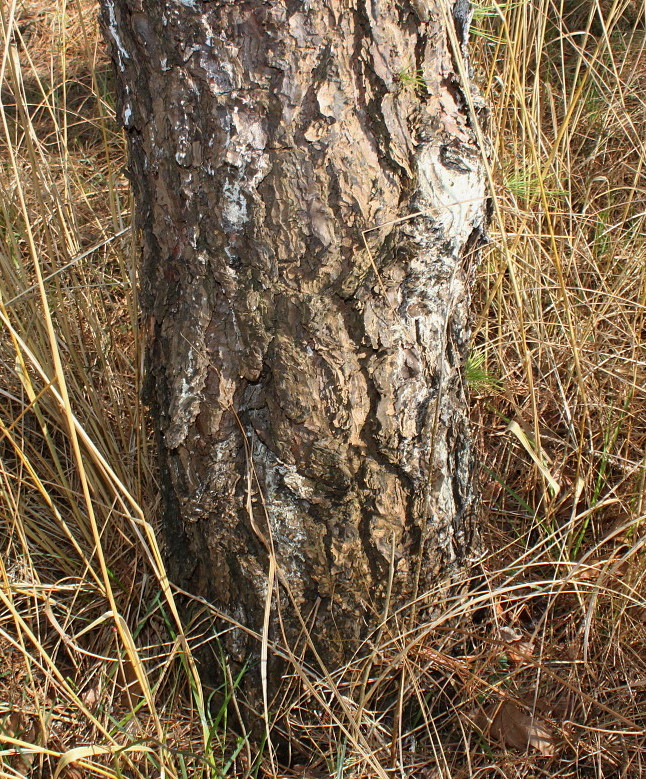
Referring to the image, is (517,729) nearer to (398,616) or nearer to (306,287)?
(398,616)

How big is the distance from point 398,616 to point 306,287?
55 cm

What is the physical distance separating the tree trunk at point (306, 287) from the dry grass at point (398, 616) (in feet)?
0.32

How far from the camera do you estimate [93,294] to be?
1.55 m

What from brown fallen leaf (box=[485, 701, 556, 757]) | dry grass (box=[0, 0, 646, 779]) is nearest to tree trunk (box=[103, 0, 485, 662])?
dry grass (box=[0, 0, 646, 779])

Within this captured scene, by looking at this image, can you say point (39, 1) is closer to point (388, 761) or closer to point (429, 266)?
point (429, 266)

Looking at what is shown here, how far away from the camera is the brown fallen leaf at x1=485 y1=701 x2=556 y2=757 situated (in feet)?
3.39

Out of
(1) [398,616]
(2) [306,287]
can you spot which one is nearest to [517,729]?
(1) [398,616]

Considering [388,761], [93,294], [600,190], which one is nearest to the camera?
[388,761]

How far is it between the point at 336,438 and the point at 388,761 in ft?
1.65

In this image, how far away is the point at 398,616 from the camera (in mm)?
1084

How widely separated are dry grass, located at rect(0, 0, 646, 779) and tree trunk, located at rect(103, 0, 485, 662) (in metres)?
0.10

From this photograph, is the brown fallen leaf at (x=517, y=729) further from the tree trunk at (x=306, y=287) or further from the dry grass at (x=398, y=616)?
the tree trunk at (x=306, y=287)

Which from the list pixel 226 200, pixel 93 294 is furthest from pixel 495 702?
pixel 93 294

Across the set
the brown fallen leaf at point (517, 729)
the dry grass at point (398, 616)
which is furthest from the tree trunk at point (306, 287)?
the brown fallen leaf at point (517, 729)
